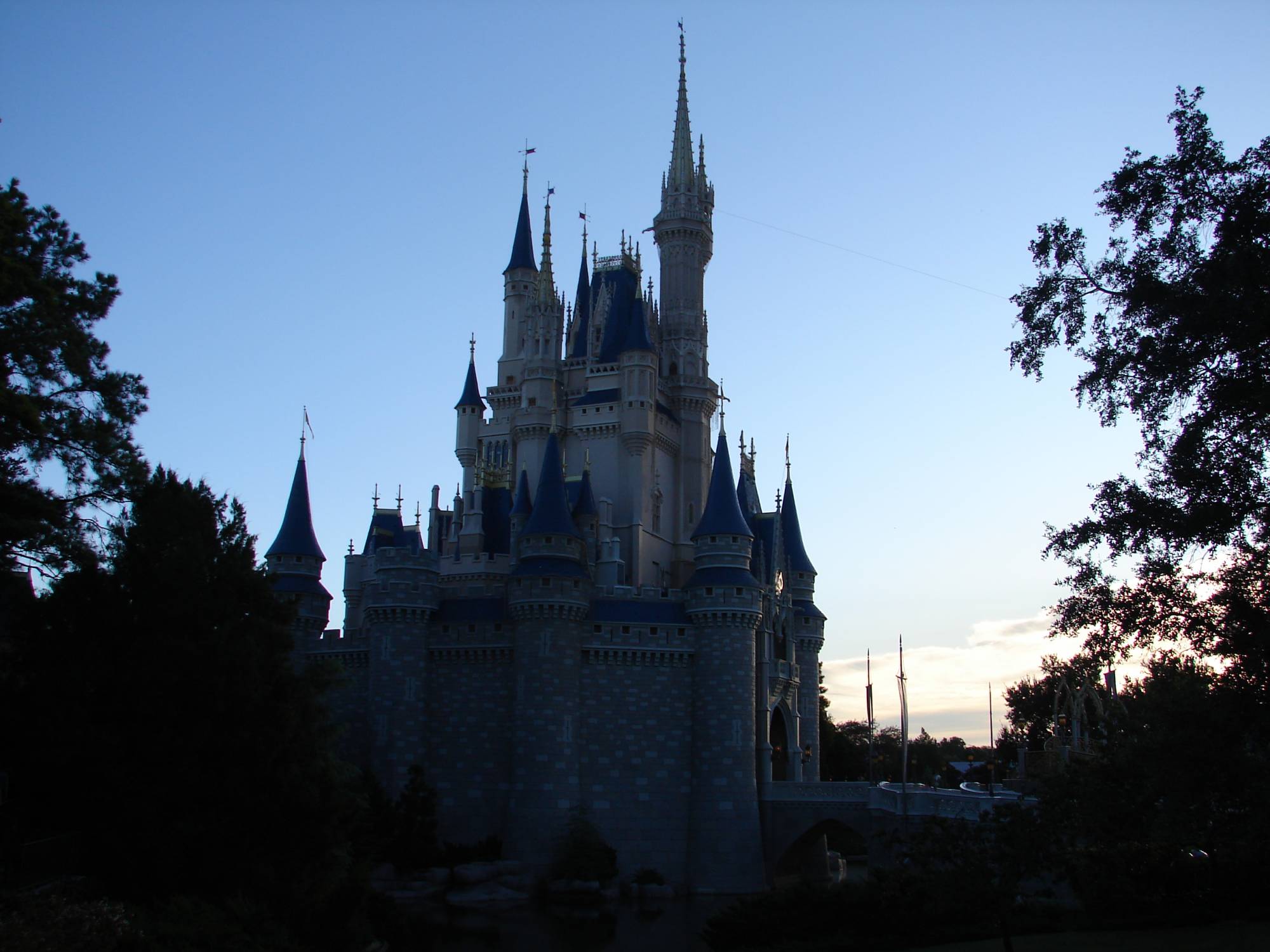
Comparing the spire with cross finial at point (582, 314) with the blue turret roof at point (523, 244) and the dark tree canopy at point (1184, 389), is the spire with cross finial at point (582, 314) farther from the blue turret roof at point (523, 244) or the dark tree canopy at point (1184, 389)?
the dark tree canopy at point (1184, 389)

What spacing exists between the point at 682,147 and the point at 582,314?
875 centimetres

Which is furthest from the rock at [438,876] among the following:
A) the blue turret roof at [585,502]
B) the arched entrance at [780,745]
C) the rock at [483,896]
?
the arched entrance at [780,745]

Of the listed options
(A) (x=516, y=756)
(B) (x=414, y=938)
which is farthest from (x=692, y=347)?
(B) (x=414, y=938)

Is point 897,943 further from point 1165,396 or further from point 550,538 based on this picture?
point 550,538

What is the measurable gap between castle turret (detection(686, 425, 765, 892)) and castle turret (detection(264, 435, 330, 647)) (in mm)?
14150

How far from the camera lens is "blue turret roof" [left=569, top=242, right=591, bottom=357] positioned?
54.4 meters

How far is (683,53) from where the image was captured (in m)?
57.1

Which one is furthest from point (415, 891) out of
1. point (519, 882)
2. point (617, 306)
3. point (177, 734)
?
point (617, 306)

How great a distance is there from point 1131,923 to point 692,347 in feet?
113

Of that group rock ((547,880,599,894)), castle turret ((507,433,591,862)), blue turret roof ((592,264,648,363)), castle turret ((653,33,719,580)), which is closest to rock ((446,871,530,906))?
rock ((547,880,599,894))

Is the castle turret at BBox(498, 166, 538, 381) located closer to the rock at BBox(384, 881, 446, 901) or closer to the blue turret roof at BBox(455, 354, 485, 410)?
the blue turret roof at BBox(455, 354, 485, 410)

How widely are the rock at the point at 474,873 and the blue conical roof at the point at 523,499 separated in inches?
508

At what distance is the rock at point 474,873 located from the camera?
38719 mm

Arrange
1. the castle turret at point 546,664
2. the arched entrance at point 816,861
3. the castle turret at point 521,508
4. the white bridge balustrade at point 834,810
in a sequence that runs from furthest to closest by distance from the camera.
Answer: the castle turret at point 521,508 < the arched entrance at point 816,861 < the castle turret at point 546,664 < the white bridge balustrade at point 834,810
